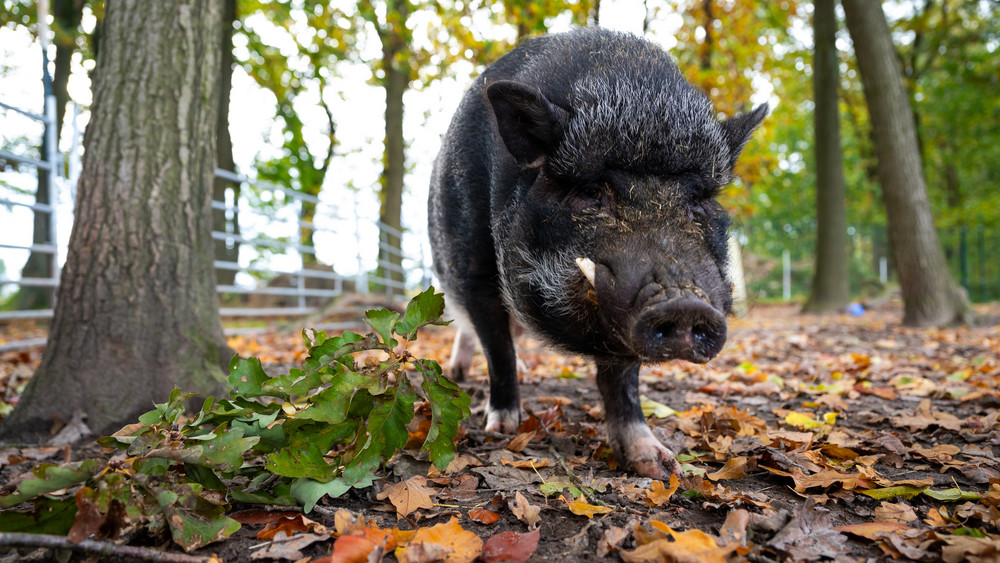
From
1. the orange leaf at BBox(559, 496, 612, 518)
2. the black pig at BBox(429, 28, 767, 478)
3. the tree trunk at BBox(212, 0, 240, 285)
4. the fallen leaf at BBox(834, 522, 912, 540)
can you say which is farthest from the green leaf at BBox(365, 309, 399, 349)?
the tree trunk at BBox(212, 0, 240, 285)

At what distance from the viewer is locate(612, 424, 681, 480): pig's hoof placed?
8.46 ft

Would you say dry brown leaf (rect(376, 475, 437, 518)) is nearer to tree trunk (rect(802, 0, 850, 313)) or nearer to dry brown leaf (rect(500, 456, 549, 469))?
dry brown leaf (rect(500, 456, 549, 469))

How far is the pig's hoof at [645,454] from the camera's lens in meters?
2.58

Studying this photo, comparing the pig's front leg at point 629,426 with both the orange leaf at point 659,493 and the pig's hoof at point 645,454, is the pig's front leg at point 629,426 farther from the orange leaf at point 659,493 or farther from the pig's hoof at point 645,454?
the orange leaf at point 659,493

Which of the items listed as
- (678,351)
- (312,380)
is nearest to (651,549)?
(678,351)

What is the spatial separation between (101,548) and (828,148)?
500 inches

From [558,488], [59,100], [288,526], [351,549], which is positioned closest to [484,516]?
[558,488]

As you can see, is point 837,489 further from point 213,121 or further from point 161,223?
point 213,121

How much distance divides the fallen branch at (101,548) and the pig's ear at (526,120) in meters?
1.89

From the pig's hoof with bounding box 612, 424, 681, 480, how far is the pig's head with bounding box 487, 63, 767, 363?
410 millimetres

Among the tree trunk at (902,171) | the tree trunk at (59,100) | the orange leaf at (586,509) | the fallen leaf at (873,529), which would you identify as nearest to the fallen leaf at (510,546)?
the orange leaf at (586,509)

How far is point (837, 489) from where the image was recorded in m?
2.31

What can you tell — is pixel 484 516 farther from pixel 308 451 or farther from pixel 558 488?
pixel 308 451

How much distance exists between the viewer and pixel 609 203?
2484 mm
